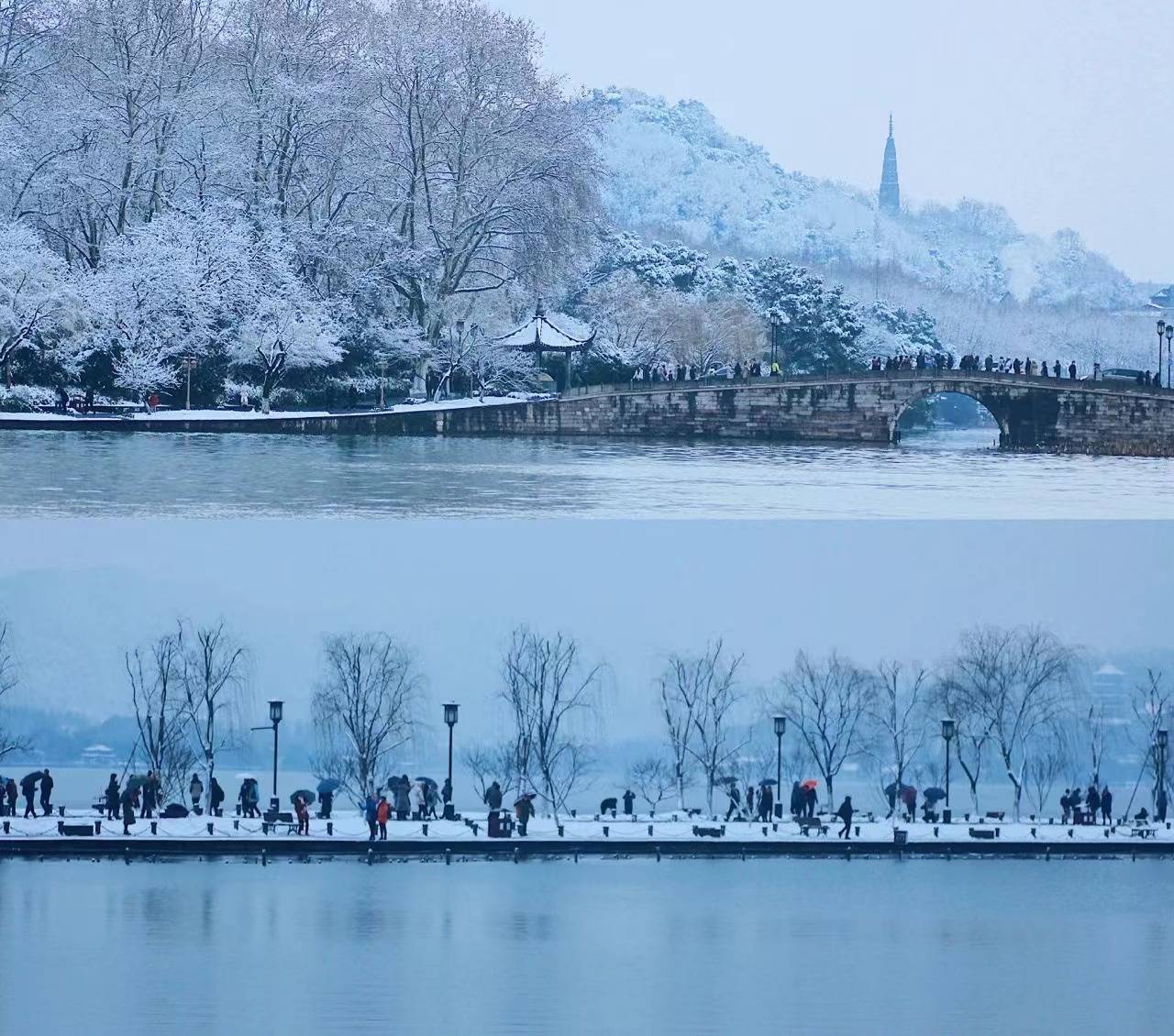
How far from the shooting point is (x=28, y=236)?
15.6 meters

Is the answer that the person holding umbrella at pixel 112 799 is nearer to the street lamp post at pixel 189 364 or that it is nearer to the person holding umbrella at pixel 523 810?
the person holding umbrella at pixel 523 810

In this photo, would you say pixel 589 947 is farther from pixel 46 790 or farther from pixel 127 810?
pixel 46 790

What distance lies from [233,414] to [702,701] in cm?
442

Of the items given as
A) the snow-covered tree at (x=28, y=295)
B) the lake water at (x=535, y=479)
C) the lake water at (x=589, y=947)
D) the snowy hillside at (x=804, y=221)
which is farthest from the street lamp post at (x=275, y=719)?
the snowy hillside at (x=804, y=221)

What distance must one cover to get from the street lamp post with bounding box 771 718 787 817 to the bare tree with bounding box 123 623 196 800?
14.9 feet

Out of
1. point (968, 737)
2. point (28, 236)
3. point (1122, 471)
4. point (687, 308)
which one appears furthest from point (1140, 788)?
point (28, 236)

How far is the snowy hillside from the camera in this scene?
1571cm

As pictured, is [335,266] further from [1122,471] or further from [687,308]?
[1122,471]

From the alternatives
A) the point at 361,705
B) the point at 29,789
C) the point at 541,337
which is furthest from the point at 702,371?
the point at 29,789

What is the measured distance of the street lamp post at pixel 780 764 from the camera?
17.2 metres

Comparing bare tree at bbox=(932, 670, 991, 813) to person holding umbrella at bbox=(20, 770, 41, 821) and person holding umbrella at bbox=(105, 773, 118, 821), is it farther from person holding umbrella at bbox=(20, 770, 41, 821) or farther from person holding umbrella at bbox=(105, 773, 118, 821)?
person holding umbrella at bbox=(20, 770, 41, 821)

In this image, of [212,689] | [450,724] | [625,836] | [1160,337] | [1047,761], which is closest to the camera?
[1160,337]

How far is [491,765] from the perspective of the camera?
57.8 feet

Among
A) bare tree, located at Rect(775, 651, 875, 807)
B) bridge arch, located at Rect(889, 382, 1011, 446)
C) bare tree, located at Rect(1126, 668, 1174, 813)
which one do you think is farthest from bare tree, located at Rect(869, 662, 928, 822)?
bridge arch, located at Rect(889, 382, 1011, 446)
